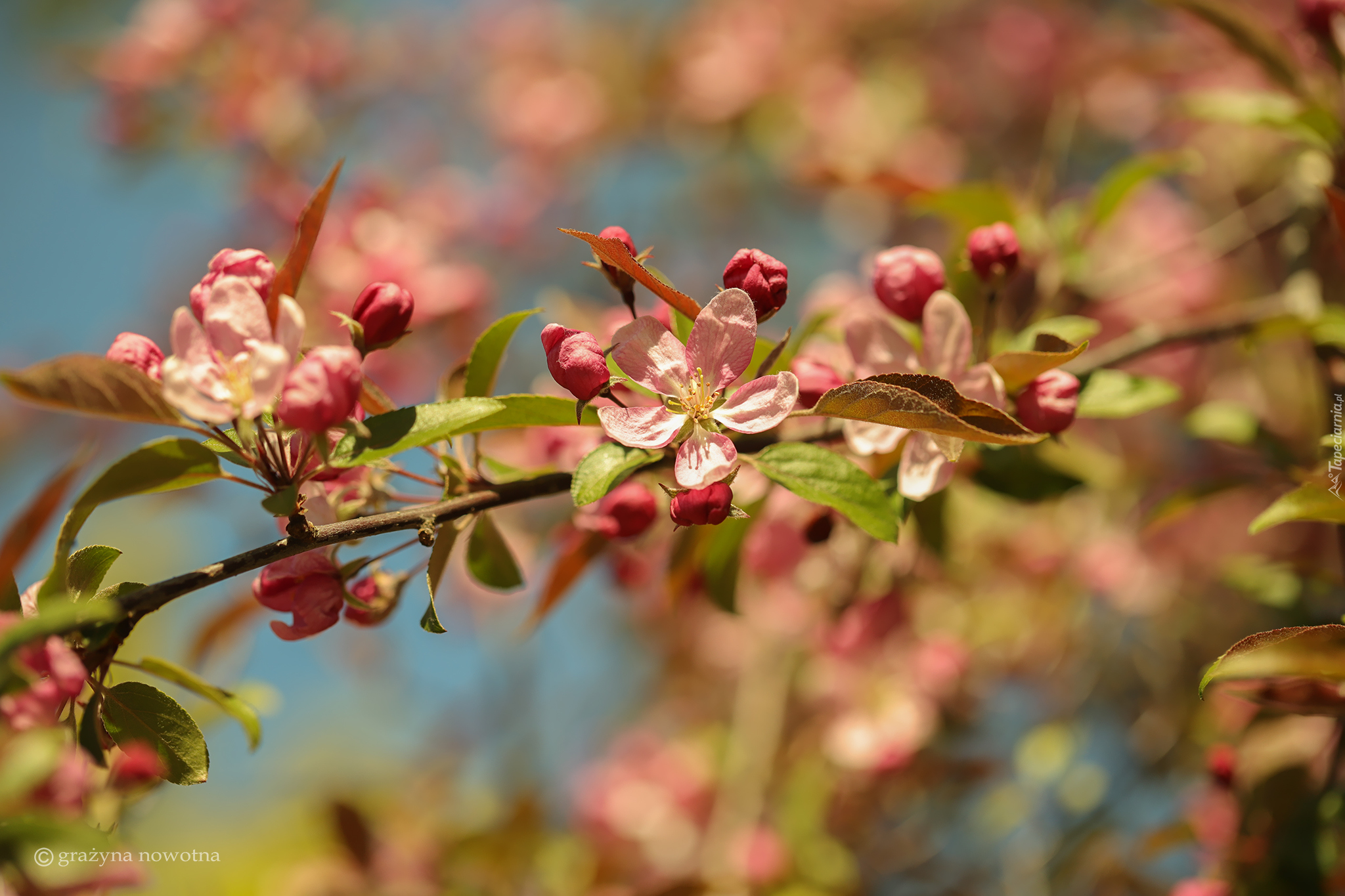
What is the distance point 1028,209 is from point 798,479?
946 mm

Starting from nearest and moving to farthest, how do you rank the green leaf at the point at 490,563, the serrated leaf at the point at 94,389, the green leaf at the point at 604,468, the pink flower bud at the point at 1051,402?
the serrated leaf at the point at 94,389 → the green leaf at the point at 604,468 → the pink flower bud at the point at 1051,402 → the green leaf at the point at 490,563

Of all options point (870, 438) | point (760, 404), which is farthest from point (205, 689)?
point (870, 438)

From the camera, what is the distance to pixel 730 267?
83 cm

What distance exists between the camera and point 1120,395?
39.0 inches

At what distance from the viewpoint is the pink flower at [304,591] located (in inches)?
33.1

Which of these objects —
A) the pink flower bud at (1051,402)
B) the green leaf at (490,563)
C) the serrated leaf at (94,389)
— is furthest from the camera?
the green leaf at (490,563)

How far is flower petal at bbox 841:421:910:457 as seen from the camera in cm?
92

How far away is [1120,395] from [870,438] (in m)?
0.31

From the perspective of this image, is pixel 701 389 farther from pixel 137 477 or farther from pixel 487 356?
pixel 137 477

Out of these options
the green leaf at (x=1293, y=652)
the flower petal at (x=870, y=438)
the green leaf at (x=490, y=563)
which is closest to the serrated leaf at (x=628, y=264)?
the flower petal at (x=870, y=438)

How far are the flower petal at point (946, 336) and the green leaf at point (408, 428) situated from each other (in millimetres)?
467

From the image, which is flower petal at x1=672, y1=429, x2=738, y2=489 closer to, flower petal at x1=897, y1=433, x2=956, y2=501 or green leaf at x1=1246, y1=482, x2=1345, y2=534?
flower petal at x1=897, y1=433, x2=956, y2=501

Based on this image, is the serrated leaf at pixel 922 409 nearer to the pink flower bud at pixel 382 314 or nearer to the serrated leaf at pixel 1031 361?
the serrated leaf at pixel 1031 361

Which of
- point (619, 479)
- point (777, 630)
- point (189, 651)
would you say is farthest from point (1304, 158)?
point (189, 651)
